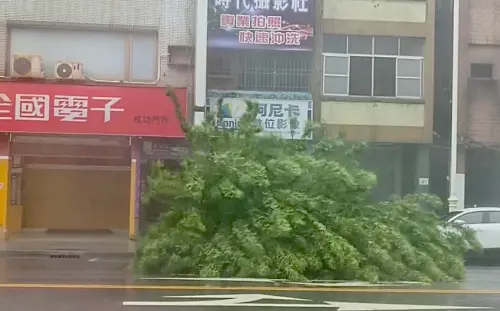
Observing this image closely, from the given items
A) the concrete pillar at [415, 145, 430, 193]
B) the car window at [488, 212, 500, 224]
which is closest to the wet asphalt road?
the car window at [488, 212, 500, 224]

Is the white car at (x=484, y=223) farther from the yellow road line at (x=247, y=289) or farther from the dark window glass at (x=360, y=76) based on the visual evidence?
the yellow road line at (x=247, y=289)

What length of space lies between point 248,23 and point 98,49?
4.34 metres

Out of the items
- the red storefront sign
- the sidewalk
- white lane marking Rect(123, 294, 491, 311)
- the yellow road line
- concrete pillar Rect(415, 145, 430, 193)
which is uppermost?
the red storefront sign

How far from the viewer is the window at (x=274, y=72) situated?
22.0 m

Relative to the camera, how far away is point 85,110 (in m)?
20.5

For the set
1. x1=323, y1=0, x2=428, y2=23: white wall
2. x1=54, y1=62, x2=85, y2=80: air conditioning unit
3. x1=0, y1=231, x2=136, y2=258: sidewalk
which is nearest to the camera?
x1=0, y1=231, x2=136, y2=258: sidewalk

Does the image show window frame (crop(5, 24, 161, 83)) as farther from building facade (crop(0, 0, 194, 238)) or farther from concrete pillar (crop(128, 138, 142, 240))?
concrete pillar (crop(128, 138, 142, 240))

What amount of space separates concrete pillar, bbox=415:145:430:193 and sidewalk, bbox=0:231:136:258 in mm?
8838

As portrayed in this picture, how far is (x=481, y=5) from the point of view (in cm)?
2347

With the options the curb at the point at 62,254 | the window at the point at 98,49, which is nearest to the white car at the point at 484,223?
the curb at the point at 62,254

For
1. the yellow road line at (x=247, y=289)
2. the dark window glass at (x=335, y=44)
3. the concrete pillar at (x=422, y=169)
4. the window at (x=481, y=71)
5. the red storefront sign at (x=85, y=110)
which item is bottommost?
the yellow road line at (x=247, y=289)

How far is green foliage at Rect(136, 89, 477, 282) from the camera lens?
11.9 m

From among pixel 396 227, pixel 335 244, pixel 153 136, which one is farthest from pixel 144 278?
pixel 153 136

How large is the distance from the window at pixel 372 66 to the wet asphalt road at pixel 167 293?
33.6 feet
